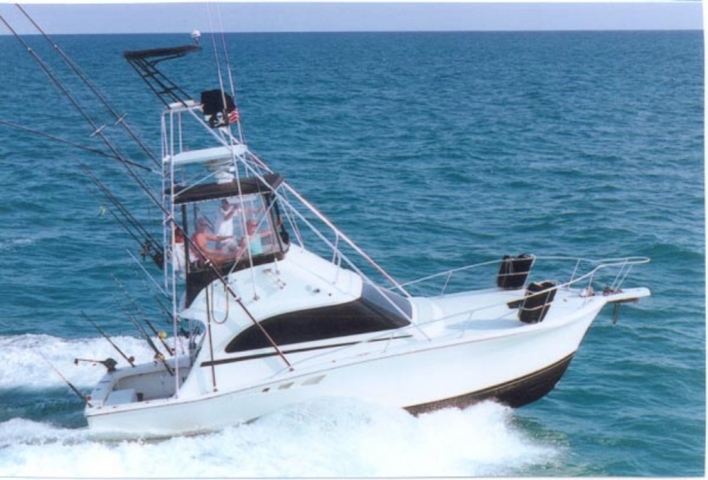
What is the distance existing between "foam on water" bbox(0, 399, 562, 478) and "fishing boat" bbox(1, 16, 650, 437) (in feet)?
0.54

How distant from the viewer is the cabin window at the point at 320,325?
9.32 m

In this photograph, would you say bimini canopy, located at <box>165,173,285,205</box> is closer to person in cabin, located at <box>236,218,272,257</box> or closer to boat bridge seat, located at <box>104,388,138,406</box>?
person in cabin, located at <box>236,218,272,257</box>

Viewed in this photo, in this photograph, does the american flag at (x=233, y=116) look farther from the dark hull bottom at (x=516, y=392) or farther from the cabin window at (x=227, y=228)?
the dark hull bottom at (x=516, y=392)

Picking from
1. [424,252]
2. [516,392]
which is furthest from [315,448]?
[424,252]

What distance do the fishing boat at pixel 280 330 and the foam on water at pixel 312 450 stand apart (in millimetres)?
164

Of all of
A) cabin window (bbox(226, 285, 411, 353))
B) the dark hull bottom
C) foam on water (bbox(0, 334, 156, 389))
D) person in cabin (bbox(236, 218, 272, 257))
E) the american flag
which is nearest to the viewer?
the american flag

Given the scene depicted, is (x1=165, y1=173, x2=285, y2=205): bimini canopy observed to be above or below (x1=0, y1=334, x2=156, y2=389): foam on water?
above

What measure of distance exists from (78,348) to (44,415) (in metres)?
2.15

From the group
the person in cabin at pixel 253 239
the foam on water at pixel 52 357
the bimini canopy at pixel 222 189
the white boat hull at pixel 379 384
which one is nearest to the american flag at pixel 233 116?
the bimini canopy at pixel 222 189

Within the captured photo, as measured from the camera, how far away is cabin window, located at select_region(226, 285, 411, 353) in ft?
30.6

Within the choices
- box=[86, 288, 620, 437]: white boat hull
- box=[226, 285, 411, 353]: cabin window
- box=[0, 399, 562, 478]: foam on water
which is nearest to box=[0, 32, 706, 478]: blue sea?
box=[0, 399, 562, 478]: foam on water

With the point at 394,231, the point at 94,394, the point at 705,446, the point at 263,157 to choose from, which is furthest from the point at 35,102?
the point at 705,446

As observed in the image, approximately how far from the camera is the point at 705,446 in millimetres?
9562

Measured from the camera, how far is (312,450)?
29.6ft
